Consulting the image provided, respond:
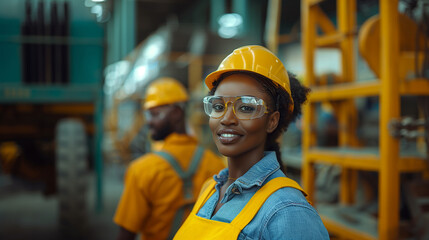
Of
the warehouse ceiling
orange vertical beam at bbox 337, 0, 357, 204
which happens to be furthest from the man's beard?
the warehouse ceiling

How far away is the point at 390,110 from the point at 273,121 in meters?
1.81

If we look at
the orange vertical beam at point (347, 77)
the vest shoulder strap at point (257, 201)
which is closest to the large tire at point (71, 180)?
the orange vertical beam at point (347, 77)

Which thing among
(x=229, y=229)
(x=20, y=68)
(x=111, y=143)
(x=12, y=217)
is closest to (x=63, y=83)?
(x=20, y=68)

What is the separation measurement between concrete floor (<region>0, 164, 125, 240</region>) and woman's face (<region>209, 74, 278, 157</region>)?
→ 4.73 meters

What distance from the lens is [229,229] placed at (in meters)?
1.35

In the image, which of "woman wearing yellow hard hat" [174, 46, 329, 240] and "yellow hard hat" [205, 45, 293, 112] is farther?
"yellow hard hat" [205, 45, 293, 112]

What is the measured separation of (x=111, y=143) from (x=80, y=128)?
36.7 feet

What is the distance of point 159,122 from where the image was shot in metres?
3.25

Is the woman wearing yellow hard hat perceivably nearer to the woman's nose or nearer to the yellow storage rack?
the woman's nose

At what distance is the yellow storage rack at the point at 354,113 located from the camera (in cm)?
306

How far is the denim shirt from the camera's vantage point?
4.15 feet

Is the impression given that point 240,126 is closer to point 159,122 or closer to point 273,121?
point 273,121

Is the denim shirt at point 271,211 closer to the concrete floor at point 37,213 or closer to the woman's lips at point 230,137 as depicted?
the woman's lips at point 230,137

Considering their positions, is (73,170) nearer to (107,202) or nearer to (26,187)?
(107,202)
